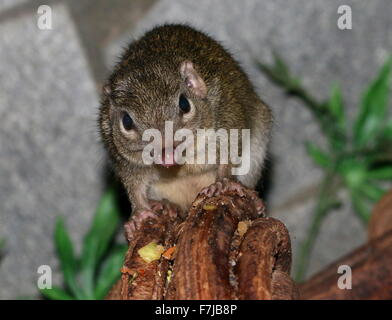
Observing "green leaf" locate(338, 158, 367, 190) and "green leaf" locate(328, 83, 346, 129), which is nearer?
"green leaf" locate(328, 83, 346, 129)

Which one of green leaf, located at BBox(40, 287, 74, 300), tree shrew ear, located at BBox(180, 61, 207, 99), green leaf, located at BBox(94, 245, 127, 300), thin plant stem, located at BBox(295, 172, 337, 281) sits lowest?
green leaf, located at BBox(40, 287, 74, 300)

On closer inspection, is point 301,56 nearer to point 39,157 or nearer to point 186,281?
point 39,157

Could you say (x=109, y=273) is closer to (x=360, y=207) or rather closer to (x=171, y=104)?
(x=171, y=104)

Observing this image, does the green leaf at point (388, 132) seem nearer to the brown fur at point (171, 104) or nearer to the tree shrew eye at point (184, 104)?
the brown fur at point (171, 104)

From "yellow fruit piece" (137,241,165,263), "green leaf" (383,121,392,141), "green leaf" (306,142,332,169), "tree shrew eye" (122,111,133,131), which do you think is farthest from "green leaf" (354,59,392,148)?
"yellow fruit piece" (137,241,165,263)

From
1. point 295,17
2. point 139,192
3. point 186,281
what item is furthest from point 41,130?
point 186,281

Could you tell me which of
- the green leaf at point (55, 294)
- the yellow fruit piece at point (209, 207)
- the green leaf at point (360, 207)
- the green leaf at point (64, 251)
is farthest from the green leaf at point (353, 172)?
the yellow fruit piece at point (209, 207)

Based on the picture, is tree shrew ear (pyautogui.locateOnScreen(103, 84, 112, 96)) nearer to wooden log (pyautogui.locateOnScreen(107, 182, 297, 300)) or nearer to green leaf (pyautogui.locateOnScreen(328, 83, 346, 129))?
wooden log (pyautogui.locateOnScreen(107, 182, 297, 300))
